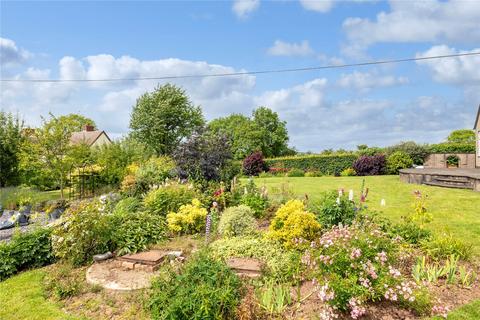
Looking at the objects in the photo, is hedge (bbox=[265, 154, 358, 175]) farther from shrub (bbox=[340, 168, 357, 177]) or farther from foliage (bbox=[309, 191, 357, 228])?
foliage (bbox=[309, 191, 357, 228])

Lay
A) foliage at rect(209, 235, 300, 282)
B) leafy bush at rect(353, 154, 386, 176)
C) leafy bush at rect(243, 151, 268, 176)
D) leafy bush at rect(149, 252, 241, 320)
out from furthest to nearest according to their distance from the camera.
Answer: leafy bush at rect(243, 151, 268, 176) → leafy bush at rect(353, 154, 386, 176) → foliage at rect(209, 235, 300, 282) → leafy bush at rect(149, 252, 241, 320)

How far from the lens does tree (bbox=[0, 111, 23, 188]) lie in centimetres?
1437

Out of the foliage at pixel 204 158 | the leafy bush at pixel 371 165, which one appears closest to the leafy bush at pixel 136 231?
the foliage at pixel 204 158

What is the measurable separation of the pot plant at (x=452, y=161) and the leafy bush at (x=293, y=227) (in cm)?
2034

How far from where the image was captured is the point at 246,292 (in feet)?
12.0

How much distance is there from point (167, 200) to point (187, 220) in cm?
119

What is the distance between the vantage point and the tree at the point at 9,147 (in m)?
14.4

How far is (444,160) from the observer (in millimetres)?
21828

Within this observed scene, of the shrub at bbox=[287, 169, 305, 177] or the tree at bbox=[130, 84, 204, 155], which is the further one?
the tree at bbox=[130, 84, 204, 155]

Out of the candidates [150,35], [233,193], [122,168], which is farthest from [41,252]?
[122,168]

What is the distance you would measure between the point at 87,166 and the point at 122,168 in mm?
1977

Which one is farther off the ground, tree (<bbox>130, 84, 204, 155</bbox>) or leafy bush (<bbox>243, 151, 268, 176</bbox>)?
tree (<bbox>130, 84, 204, 155</bbox>)

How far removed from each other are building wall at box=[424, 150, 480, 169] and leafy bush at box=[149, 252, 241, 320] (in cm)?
2169

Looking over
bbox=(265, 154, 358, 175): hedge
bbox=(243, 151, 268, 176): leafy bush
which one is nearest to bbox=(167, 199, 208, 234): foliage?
bbox=(243, 151, 268, 176): leafy bush
